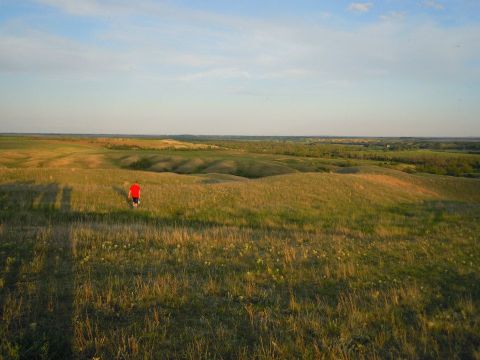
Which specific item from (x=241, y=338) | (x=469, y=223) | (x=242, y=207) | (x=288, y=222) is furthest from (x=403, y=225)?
(x=241, y=338)

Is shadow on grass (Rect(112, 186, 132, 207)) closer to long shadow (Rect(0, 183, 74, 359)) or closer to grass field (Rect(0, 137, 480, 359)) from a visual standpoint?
grass field (Rect(0, 137, 480, 359))

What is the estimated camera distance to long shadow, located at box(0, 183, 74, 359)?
15.3ft

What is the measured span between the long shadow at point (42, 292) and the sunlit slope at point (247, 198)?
844cm

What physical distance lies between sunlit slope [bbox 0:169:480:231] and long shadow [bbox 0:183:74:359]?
844 centimetres

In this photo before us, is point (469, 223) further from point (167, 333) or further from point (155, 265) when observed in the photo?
point (167, 333)

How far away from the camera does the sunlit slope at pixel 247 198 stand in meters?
18.8

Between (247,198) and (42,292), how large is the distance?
17.4m

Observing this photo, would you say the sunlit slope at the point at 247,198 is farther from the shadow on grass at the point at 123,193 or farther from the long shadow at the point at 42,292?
the long shadow at the point at 42,292

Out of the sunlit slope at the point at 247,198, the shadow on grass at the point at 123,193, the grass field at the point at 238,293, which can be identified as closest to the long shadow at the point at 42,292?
the grass field at the point at 238,293

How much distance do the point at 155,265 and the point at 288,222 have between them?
10.7 metres

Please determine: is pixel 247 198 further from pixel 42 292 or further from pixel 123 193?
pixel 42 292

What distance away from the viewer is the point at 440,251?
11469 mm

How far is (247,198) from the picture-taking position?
23328mm

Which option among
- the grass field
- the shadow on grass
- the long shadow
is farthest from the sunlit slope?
the long shadow
